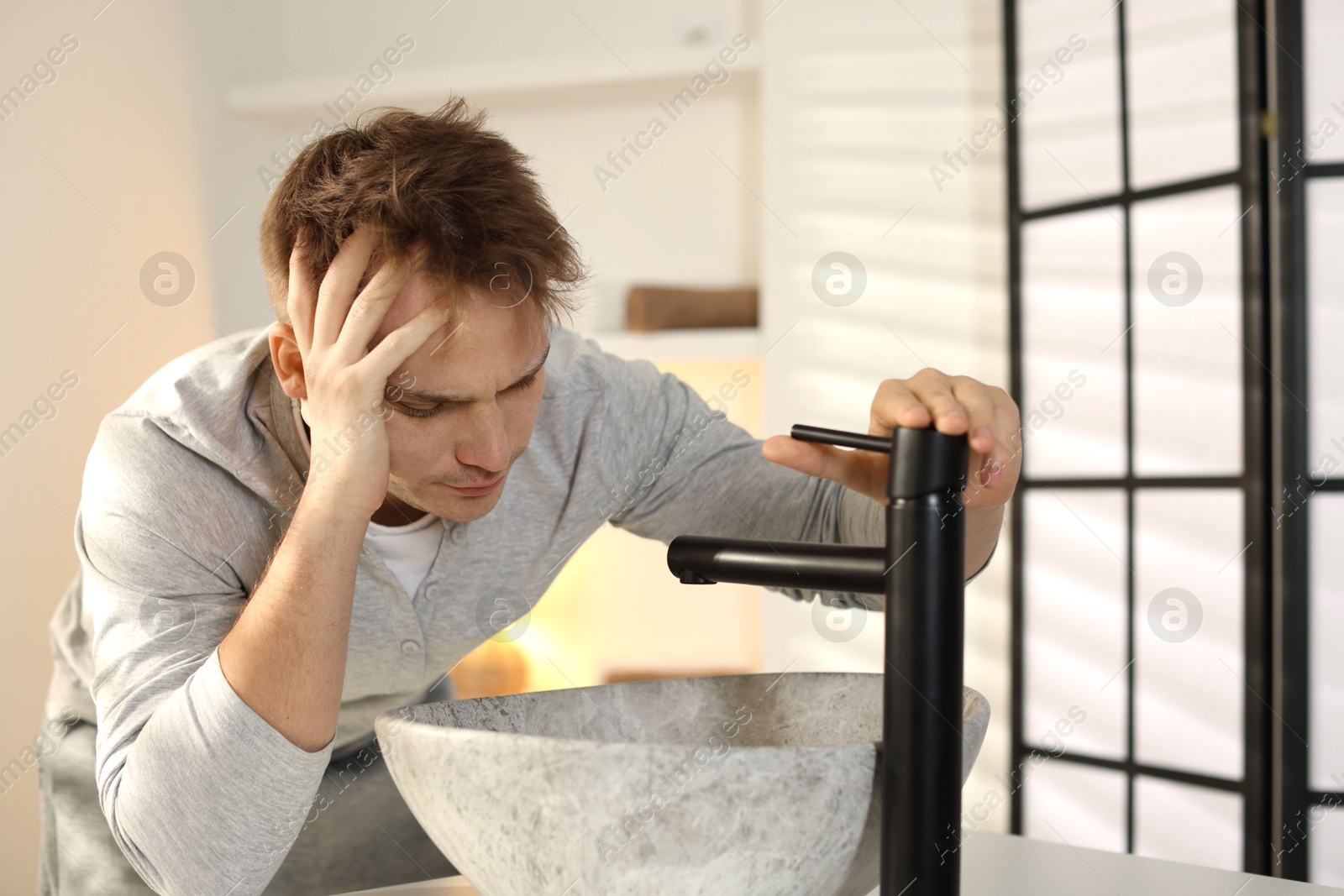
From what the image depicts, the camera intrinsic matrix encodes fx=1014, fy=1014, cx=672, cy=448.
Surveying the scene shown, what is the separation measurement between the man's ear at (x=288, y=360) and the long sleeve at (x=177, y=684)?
0.09 m

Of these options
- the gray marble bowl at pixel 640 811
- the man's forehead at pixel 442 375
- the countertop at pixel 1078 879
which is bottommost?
the countertop at pixel 1078 879

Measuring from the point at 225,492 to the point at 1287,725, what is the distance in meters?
1.60

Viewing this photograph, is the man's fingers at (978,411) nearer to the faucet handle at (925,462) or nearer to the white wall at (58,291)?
the faucet handle at (925,462)

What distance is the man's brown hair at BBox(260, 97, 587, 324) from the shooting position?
0.71 meters

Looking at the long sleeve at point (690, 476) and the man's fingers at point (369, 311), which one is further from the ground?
the man's fingers at point (369, 311)

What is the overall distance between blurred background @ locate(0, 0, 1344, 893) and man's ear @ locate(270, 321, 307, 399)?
3.16 feet

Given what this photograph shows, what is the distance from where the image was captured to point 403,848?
1012mm

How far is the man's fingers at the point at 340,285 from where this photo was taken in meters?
0.70

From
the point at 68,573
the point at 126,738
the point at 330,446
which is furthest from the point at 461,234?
the point at 68,573

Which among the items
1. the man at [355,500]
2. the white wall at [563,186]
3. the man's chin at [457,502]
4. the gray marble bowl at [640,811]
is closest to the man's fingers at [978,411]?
the man at [355,500]

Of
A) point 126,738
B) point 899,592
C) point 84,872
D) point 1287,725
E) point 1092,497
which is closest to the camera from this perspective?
point 899,592

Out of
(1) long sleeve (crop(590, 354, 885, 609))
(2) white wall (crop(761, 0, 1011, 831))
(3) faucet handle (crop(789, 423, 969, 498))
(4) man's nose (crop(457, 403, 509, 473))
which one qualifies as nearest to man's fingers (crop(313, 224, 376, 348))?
(4) man's nose (crop(457, 403, 509, 473))

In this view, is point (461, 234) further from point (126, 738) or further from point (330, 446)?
point (126, 738)

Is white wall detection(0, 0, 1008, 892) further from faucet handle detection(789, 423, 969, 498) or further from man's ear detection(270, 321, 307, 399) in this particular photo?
faucet handle detection(789, 423, 969, 498)
